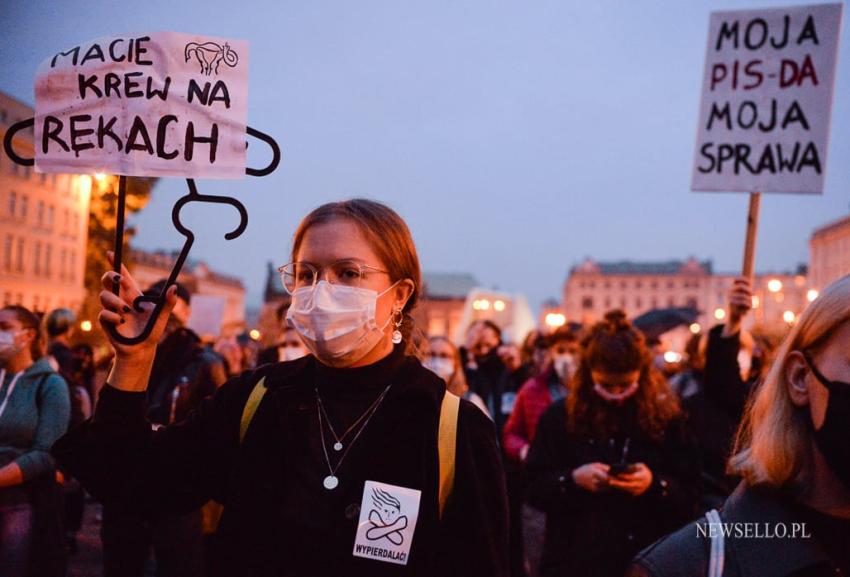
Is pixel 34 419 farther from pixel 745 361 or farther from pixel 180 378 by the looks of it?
pixel 745 361

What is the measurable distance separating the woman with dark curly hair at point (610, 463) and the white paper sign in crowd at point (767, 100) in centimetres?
117

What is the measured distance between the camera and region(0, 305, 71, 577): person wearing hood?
13.4 ft

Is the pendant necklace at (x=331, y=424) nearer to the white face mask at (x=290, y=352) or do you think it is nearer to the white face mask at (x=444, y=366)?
the white face mask at (x=444, y=366)

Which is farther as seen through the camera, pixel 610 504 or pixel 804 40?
pixel 804 40

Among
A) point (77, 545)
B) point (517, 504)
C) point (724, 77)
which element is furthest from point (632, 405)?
point (77, 545)

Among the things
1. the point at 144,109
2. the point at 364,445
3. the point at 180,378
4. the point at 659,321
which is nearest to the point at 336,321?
the point at 364,445

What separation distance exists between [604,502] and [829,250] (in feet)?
309

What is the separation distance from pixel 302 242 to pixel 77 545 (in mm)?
6703

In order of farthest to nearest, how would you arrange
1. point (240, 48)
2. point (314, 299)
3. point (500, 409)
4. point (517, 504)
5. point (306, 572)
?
point (500, 409) → point (517, 504) → point (240, 48) → point (314, 299) → point (306, 572)

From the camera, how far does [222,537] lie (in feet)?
6.77

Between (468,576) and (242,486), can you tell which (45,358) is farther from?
(468,576)

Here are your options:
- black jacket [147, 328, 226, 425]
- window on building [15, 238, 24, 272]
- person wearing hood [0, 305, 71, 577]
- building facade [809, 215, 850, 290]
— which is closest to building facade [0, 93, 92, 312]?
window on building [15, 238, 24, 272]

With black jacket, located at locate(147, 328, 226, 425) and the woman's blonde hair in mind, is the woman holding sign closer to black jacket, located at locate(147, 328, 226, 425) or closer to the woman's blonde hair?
the woman's blonde hair

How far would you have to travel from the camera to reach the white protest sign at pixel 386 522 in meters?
2.01
